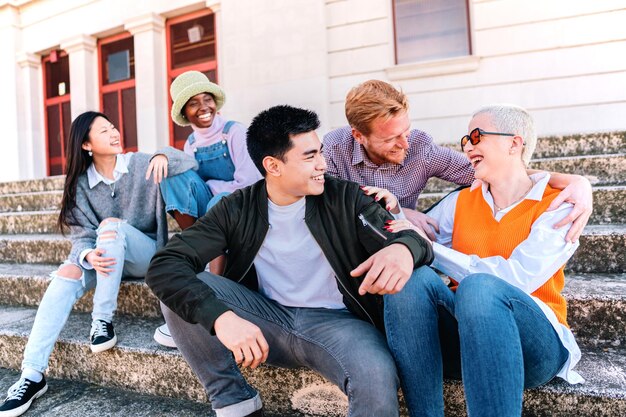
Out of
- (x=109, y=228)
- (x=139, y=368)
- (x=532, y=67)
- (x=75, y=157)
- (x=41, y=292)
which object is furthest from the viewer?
(x=532, y=67)

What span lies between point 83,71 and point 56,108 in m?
1.32

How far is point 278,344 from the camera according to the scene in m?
1.56

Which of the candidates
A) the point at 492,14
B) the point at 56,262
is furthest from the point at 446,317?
the point at 492,14

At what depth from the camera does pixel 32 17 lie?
7.96 metres

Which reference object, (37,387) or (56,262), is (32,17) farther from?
(37,387)

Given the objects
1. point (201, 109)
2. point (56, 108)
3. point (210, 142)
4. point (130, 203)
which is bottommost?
point (130, 203)

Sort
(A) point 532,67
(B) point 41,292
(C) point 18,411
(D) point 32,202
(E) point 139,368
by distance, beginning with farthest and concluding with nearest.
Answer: (A) point 532,67, (D) point 32,202, (B) point 41,292, (E) point 139,368, (C) point 18,411

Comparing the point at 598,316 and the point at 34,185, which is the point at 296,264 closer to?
the point at 598,316

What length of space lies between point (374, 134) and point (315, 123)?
0.41 meters

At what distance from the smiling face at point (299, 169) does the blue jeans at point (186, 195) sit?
72cm

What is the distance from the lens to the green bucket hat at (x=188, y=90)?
2.54 m

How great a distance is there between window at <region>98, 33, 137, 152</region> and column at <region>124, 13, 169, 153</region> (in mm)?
478

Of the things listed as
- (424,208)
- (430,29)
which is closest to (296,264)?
(424,208)

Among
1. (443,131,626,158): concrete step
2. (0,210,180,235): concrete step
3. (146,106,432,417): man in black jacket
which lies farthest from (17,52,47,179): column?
(443,131,626,158): concrete step
